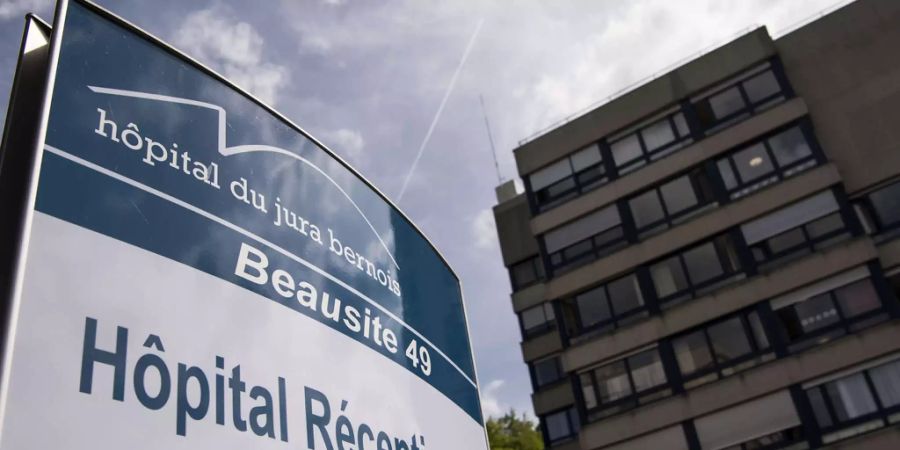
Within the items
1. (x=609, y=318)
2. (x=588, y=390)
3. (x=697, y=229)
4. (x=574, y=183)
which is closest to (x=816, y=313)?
(x=697, y=229)

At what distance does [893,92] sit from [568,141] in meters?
11.2

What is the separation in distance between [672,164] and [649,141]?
1.59 m

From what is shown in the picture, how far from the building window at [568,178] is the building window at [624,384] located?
6.95m

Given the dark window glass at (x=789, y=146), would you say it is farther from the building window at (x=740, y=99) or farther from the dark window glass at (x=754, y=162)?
the building window at (x=740, y=99)

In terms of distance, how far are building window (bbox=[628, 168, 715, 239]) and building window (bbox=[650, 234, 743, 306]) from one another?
51.4 inches

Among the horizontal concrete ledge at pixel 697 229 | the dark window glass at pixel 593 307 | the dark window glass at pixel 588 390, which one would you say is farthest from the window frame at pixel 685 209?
the dark window glass at pixel 588 390

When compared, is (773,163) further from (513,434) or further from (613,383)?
(513,434)

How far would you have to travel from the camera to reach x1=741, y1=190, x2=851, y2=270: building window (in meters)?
21.8

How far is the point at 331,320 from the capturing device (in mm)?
2775

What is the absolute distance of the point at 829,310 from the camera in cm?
2075

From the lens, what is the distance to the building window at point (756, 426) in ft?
65.9

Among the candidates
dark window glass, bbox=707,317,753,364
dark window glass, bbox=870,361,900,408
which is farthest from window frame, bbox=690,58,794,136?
dark window glass, bbox=870,361,900,408

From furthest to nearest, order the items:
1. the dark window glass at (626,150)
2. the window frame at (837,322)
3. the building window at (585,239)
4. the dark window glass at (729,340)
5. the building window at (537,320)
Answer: the building window at (537,320), the dark window glass at (626,150), the building window at (585,239), the dark window glass at (729,340), the window frame at (837,322)

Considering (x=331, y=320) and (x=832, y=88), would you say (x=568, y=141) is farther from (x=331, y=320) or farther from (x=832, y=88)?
(x=331, y=320)
